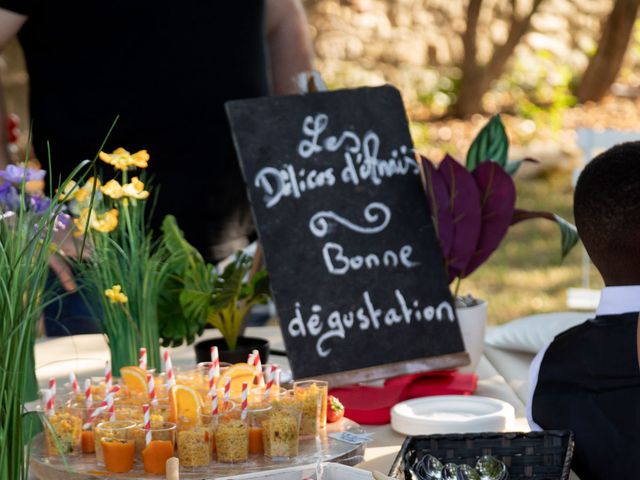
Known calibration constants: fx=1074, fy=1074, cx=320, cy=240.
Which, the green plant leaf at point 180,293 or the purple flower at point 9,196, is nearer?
the purple flower at point 9,196

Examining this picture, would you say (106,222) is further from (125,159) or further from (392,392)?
(392,392)

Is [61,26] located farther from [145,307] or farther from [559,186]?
[559,186]

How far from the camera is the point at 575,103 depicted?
9.16m

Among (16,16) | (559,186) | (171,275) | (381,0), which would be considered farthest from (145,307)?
(381,0)

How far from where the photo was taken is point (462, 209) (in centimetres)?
204

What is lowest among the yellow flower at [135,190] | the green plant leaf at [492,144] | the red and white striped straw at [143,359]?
the red and white striped straw at [143,359]

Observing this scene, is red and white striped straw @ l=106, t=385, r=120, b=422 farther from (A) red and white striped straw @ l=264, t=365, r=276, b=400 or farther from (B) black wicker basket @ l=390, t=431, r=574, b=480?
(B) black wicker basket @ l=390, t=431, r=574, b=480

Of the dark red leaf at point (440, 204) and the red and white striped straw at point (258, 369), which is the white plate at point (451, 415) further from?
the dark red leaf at point (440, 204)

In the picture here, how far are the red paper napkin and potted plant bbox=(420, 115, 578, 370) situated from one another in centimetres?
13

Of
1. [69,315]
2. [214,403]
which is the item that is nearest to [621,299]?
[214,403]

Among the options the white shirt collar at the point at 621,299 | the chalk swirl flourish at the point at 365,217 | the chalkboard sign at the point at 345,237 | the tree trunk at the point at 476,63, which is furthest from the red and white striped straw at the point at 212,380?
the tree trunk at the point at 476,63

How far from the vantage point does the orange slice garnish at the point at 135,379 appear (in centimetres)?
167

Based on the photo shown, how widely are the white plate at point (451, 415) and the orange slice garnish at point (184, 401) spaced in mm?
343

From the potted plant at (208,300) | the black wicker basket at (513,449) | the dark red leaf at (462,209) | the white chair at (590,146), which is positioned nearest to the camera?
the black wicker basket at (513,449)
